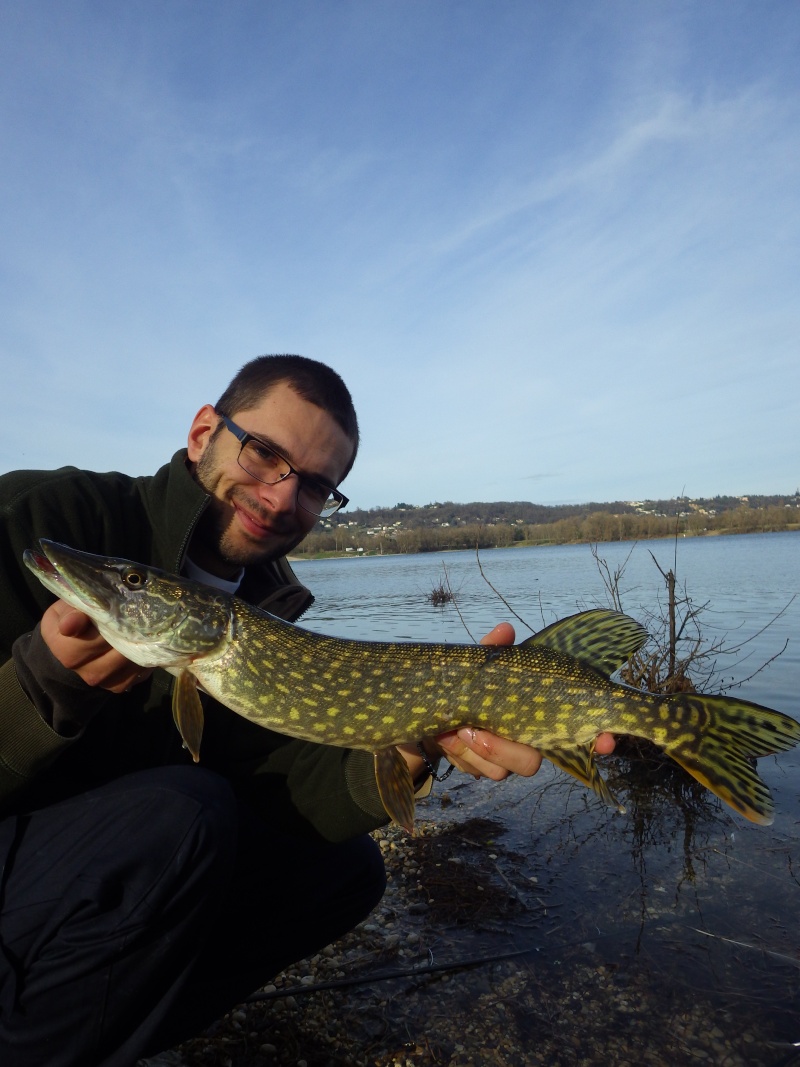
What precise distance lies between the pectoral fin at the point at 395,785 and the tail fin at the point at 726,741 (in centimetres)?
101

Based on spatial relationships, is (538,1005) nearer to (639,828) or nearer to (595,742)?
(595,742)

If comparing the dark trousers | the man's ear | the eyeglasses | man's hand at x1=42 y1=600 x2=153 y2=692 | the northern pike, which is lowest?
the dark trousers

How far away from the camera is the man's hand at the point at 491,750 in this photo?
258 cm

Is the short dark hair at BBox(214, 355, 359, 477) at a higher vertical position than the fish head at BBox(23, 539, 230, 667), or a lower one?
higher

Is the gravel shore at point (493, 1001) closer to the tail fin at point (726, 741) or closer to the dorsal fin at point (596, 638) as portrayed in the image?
the tail fin at point (726, 741)

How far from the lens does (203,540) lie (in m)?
3.22

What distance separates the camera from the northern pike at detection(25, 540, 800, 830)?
241 cm

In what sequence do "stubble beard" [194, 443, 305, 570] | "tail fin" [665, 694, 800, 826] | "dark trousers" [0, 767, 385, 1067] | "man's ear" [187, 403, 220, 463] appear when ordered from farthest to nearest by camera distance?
"man's ear" [187, 403, 220, 463] → "stubble beard" [194, 443, 305, 570] → "tail fin" [665, 694, 800, 826] → "dark trousers" [0, 767, 385, 1067]

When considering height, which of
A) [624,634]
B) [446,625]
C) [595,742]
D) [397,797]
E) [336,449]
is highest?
[336,449]

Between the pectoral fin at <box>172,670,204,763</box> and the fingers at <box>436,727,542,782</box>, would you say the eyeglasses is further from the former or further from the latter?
the fingers at <box>436,727,542,782</box>

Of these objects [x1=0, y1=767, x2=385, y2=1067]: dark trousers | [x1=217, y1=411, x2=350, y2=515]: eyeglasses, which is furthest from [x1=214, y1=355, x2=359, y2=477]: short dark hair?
[x1=0, y1=767, x2=385, y2=1067]: dark trousers

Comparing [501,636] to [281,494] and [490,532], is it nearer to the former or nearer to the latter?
[281,494]

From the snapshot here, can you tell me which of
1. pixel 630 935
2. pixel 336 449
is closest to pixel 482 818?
pixel 630 935

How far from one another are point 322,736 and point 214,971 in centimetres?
92
